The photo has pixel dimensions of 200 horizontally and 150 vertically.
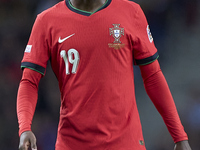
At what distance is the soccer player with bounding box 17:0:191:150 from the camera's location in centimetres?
216

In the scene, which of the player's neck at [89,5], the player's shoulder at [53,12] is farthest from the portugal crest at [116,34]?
the player's shoulder at [53,12]

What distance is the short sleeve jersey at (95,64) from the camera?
2.16 m

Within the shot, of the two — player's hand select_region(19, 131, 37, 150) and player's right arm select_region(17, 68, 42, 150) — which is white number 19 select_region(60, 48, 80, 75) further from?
player's hand select_region(19, 131, 37, 150)

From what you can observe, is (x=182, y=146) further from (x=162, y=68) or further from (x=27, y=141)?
(x=162, y=68)

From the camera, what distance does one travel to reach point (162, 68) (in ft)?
14.9

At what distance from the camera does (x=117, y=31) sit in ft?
7.30

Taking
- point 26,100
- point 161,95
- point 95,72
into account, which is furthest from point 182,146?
point 26,100

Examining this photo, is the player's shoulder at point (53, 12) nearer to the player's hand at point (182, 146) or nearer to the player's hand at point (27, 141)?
the player's hand at point (27, 141)

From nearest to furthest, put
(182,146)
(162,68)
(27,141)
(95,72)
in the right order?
(27,141), (95,72), (182,146), (162,68)

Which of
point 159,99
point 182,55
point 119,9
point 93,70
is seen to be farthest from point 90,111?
point 182,55

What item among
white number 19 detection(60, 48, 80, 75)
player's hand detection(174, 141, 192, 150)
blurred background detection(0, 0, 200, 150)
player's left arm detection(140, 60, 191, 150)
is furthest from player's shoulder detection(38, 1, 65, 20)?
blurred background detection(0, 0, 200, 150)

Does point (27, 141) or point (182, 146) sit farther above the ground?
point (27, 141)

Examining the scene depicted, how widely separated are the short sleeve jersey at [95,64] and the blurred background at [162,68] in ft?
7.44

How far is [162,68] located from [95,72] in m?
2.49
